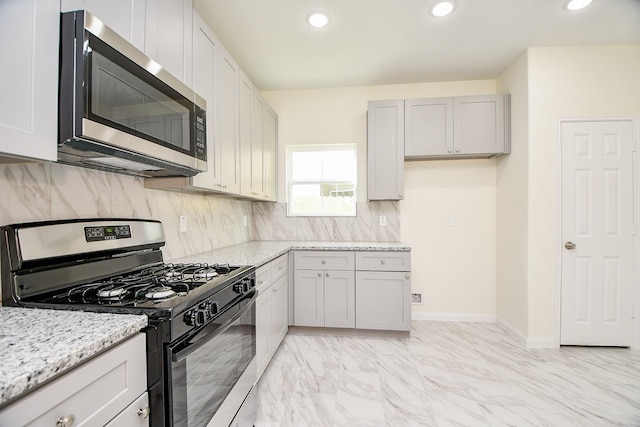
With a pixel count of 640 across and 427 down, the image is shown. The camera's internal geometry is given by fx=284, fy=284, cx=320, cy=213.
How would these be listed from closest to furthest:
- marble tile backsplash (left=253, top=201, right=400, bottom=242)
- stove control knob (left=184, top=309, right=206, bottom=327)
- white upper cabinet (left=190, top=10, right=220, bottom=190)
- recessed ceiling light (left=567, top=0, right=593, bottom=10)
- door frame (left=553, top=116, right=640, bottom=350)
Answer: stove control knob (left=184, top=309, right=206, bottom=327), white upper cabinet (left=190, top=10, right=220, bottom=190), recessed ceiling light (left=567, top=0, right=593, bottom=10), door frame (left=553, top=116, right=640, bottom=350), marble tile backsplash (left=253, top=201, right=400, bottom=242)

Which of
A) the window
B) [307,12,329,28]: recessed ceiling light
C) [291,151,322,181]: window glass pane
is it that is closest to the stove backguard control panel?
[307,12,329,28]: recessed ceiling light

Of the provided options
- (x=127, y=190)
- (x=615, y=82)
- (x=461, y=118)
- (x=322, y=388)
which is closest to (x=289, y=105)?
(x=461, y=118)

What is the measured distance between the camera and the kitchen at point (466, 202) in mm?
2174

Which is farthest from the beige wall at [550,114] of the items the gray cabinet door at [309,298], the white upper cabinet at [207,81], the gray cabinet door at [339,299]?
the white upper cabinet at [207,81]

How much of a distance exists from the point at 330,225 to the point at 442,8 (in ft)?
7.49

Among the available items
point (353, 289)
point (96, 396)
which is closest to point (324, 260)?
point (353, 289)

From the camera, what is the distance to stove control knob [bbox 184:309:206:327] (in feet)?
3.27

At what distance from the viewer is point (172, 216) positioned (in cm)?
199

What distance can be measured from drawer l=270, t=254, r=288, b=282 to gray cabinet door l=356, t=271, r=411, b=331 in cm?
74

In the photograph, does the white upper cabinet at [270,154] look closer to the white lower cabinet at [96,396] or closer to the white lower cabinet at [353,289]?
the white lower cabinet at [353,289]

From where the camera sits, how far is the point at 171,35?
144cm

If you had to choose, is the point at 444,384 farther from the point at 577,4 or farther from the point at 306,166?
the point at 577,4

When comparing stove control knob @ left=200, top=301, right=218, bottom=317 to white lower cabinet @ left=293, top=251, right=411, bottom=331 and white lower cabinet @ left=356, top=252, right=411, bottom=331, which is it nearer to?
white lower cabinet @ left=293, top=251, right=411, bottom=331

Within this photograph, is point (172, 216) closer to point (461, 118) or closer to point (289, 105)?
point (289, 105)
